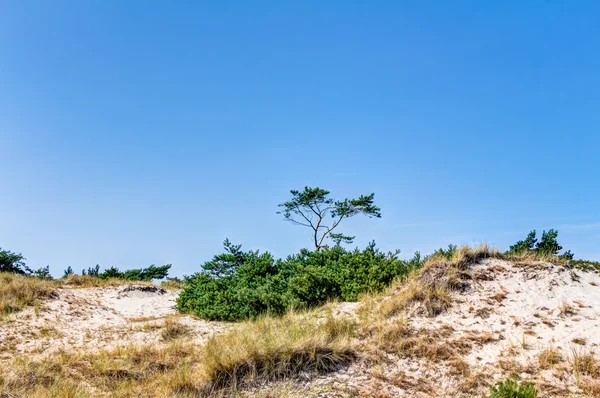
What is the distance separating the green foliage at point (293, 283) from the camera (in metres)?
11.8

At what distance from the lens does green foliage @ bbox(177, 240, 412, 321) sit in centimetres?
1181

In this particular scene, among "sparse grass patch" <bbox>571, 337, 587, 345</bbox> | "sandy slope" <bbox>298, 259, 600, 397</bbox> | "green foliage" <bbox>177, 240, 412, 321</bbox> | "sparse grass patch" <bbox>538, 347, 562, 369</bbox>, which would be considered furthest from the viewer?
"green foliage" <bbox>177, 240, 412, 321</bbox>

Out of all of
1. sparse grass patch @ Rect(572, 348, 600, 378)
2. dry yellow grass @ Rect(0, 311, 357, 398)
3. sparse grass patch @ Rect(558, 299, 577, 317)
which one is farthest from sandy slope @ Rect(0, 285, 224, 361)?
sparse grass patch @ Rect(558, 299, 577, 317)

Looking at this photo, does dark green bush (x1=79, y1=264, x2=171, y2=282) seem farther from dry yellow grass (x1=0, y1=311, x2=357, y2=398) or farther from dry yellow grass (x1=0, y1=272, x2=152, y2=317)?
dry yellow grass (x1=0, y1=311, x2=357, y2=398)

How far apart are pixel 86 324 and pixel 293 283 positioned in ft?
21.0

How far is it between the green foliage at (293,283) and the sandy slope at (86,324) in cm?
82

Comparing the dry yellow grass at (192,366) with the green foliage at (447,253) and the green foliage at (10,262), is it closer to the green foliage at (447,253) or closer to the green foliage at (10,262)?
the green foliage at (447,253)

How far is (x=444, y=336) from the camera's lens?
27.7 ft

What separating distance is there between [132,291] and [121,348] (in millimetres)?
9549

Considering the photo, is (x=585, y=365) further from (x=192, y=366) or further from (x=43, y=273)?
(x=43, y=273)

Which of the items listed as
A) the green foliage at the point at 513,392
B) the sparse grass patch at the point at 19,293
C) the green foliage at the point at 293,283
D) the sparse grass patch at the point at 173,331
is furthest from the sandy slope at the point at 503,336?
the sparse grass patch at the point at 19,293

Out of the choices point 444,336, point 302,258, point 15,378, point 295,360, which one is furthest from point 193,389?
point 302,258

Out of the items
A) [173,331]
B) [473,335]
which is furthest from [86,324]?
[473,335]

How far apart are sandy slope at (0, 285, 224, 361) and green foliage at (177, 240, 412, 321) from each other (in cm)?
82
